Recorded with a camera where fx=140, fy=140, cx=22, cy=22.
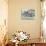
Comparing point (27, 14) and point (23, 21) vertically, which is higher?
point (27, 14)

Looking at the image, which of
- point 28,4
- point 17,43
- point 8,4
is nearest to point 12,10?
point 8,4

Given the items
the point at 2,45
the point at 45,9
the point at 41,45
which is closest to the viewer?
the point at 41,45

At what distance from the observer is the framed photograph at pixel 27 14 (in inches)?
161

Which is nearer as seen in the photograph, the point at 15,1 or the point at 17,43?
the point at 17,43

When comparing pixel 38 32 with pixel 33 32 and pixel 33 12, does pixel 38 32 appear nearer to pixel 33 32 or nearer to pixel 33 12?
pixel 33 32

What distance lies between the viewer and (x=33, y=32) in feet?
13.4

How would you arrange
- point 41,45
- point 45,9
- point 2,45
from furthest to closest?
point 45,9
point 2,45
point 41,45

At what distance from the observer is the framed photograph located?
13.4 feet

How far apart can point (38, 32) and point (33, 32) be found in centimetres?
15

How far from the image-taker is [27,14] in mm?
4105

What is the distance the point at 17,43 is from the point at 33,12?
4.61 ft

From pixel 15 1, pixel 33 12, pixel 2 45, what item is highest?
pixel 15 1

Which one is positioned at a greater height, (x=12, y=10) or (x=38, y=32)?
(x=12, y=10)

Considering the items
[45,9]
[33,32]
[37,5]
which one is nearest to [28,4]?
[37,5]
